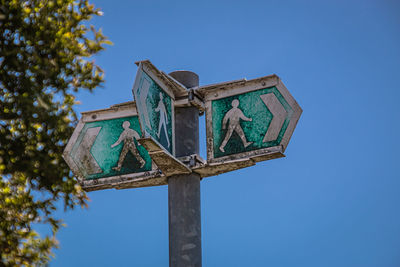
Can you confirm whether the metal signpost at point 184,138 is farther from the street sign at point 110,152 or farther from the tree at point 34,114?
the tree at point 34,114

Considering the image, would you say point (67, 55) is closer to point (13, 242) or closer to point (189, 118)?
point (13, 242)

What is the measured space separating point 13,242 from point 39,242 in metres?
0.36

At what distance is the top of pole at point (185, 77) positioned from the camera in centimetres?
469

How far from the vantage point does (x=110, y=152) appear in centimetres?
470

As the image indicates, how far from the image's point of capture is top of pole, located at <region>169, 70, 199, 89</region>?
469 centimetres

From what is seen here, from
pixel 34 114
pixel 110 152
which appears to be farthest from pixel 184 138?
pixel 34 114

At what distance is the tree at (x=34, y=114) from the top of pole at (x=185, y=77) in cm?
373

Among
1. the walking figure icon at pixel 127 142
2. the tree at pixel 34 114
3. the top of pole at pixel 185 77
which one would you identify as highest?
the tree at pixel 34 114

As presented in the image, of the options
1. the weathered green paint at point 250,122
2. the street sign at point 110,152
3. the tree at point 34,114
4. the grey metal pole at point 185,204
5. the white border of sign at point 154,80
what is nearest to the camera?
the white border of sign at point 154,80

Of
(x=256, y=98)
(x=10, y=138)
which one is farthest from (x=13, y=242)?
(x=256, y=98)

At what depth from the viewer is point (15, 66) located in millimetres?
8000

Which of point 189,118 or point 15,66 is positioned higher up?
point 15,66

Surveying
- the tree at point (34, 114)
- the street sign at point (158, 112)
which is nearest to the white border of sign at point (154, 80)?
the street sign at point (158, 112)

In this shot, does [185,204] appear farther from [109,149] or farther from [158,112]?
[109,149]
